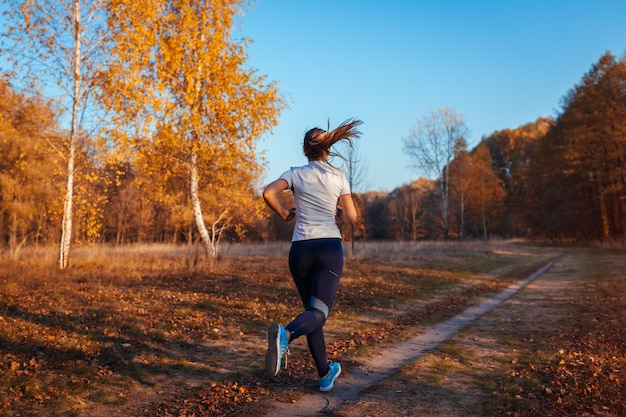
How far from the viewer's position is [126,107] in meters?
12.9

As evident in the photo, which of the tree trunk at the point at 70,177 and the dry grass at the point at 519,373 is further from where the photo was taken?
the tree trunk at the point at 70,177

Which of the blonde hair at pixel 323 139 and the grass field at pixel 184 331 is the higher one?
the blonde hair at pixel 323 139

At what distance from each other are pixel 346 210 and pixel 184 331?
3788 millimetres

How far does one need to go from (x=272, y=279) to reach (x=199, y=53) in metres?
7.79

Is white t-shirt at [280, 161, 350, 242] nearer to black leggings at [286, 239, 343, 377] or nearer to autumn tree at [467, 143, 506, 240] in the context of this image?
black leggings at [286, 239, 343, 377]

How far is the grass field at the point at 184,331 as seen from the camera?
12.4 ft

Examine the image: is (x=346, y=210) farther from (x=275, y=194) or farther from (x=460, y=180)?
(x=460, y=180)

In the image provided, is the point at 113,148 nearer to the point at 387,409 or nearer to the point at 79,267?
the point at 79,267

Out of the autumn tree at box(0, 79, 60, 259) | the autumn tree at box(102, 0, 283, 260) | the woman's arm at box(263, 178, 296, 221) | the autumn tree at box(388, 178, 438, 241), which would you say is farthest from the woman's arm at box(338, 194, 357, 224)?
the autumn tree at box(388, 178, 438, 241)

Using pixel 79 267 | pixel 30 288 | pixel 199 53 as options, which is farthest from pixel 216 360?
pixel 199 53

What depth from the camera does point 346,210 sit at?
3.69 meters

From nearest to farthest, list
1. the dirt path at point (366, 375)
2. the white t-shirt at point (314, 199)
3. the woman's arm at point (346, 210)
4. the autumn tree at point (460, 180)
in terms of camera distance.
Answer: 1. the dirt path at point (366, 375)
2. the white t-shirt at point (314, 199)
3. the woman's arm at point (346, 210)
4. the autumn tree at point (460, 180)

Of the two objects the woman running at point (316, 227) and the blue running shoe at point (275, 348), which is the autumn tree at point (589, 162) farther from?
the blue running shoe at point (275, 348)

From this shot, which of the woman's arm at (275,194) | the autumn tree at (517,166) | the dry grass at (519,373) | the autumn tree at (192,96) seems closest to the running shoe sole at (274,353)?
the dry grass at (519,373)
